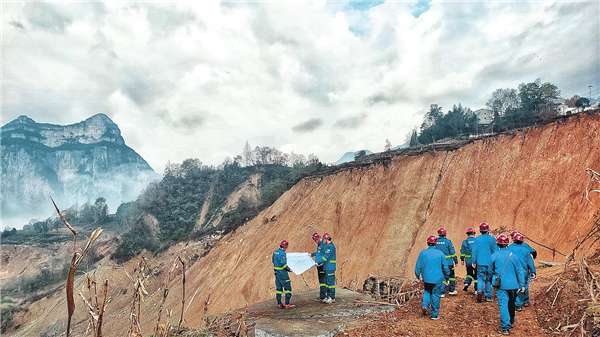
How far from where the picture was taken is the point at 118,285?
35.8 meters

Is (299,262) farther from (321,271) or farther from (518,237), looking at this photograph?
(518,237)

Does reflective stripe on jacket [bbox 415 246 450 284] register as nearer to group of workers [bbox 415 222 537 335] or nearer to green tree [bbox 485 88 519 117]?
group of workers [bbox 415 222 537 335]

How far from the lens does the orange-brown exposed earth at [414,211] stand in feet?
67.3

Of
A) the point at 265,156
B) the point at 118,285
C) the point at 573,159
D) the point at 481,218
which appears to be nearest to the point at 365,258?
the point at 481,218

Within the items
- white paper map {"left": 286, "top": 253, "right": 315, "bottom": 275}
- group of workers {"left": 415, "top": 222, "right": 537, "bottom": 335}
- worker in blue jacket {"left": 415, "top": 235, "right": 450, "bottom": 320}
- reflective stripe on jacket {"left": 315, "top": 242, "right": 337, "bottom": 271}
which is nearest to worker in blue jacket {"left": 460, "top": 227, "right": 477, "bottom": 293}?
group of workers {"left": 415, "top": 222, "right": 537, "bottom": 335}

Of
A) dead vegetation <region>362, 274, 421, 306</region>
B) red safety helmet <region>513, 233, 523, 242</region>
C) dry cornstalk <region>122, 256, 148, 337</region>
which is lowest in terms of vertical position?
dead vegetation <region>362, 274, 421, 306</region>

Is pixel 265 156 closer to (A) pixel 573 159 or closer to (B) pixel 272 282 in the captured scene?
(B) pixel 272 282

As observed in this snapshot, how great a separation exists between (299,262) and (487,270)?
477cm

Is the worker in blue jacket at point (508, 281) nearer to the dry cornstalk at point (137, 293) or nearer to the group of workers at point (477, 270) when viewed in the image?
the group of workers at point (477, 270)

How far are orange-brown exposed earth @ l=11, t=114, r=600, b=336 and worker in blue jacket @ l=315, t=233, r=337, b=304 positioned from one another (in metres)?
11.1

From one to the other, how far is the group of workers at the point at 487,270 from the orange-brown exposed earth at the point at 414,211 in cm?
1104

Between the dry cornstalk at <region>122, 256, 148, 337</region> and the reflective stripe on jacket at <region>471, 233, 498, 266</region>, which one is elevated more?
the dry cornstalk at <region>122, 256, 148, 337</region>

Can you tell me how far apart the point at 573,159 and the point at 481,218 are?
22.9 ft

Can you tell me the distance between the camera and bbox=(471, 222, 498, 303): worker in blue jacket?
8078mm
